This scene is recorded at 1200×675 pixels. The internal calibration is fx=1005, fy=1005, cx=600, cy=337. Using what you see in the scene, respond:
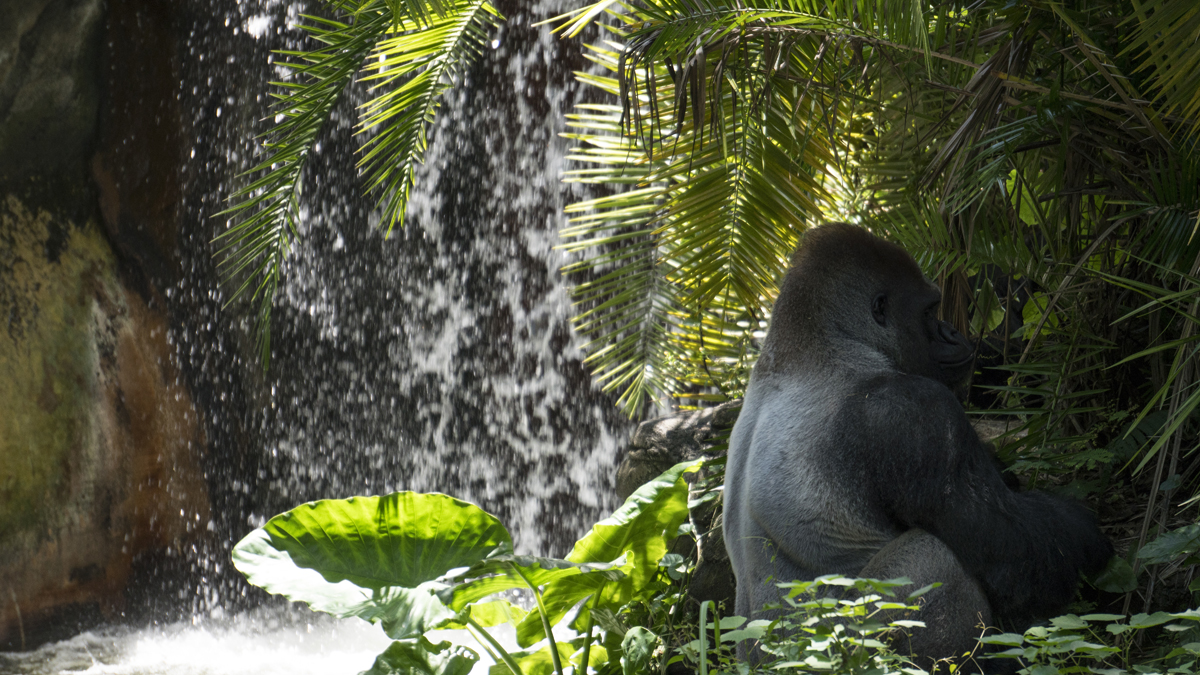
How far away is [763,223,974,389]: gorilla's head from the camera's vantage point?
249cm

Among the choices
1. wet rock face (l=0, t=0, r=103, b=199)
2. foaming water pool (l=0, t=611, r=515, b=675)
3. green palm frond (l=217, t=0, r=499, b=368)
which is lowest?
foaming water pool (l=0, t=611, r=515, b=675)

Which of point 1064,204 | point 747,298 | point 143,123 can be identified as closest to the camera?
point 1064,204

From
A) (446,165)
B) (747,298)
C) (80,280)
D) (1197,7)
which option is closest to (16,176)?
(80,280)

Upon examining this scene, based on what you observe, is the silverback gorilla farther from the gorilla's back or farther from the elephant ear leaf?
the elephant ear leaf

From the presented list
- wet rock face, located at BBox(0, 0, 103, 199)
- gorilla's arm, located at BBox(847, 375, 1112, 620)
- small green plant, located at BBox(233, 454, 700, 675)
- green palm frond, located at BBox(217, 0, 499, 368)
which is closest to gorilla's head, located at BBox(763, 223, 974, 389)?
gorilla's arm, located at BBox(847, 375, 1112, 620)

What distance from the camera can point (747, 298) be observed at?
4.20 metres

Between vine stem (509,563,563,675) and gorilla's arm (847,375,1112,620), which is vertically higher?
gorilla's arm (847,375,1112,620)

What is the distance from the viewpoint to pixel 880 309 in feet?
8.34

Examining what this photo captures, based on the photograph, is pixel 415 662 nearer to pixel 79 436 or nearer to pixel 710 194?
pixel 710 194

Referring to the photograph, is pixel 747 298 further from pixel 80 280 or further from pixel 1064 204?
pixel 80 280

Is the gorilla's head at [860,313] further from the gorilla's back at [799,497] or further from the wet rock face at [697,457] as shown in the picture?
the wet rock face at [697,457]

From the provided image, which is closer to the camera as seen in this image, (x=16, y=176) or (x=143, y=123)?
(x=16, y=176)

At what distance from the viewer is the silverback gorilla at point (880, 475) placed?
2186 millimetres

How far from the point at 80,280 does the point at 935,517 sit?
6906mm
